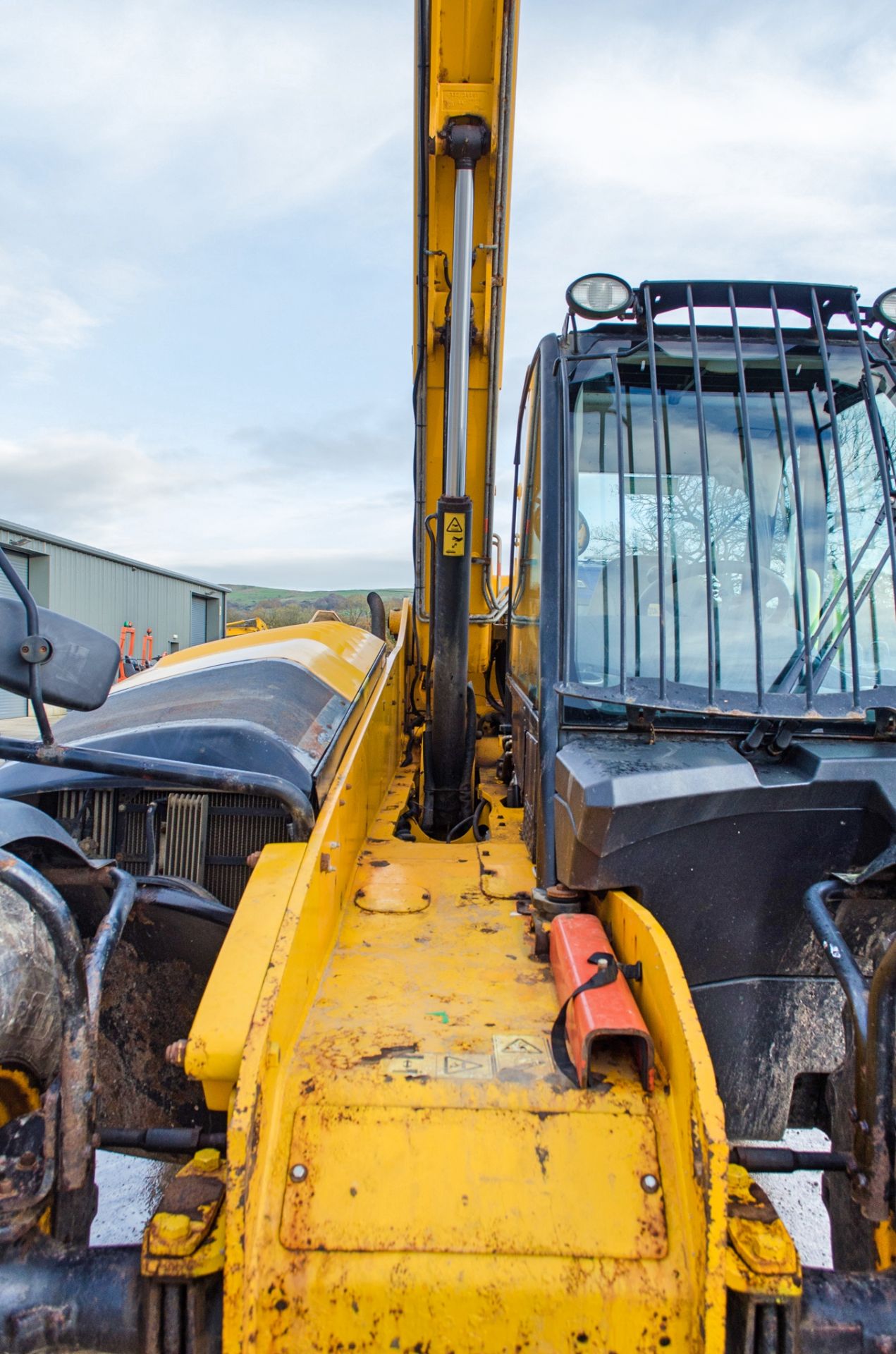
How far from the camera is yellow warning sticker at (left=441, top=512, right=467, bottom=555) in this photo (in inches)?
110

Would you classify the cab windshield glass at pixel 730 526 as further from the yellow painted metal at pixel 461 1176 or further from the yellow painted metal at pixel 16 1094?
the yellow painted metal at pixel 16 1094

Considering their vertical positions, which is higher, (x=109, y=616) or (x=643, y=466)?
(x=109, y=616)

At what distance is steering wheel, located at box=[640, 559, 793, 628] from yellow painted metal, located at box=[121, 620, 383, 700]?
1700 mm

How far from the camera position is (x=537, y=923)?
7.08ft

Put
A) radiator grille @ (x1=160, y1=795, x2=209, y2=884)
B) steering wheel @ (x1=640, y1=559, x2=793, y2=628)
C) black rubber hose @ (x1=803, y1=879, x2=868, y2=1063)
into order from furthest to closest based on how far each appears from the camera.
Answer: radiator grille @ (x1=160, y1=795, x2=209, y2=884), steering wheel @ (x1=640, y1=559, x2=793, y2=628), black rubber hose @ (x1=803, y1=879, x2=868, y2=1063)

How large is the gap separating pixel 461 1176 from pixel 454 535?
1954 mm

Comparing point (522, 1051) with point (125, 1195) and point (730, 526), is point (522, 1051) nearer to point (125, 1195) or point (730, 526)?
point (730, 526)

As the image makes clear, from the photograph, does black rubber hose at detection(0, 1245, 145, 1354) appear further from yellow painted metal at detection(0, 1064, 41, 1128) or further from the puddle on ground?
the puddle on ground

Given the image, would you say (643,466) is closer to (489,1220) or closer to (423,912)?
(423,912)

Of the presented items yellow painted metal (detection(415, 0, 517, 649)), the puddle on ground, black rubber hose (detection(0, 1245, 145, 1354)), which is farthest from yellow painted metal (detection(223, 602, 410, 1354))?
yellow painted metal (detection(415, 0, 517, 649))

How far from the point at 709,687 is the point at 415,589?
288 centimetres

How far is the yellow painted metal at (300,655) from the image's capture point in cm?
368

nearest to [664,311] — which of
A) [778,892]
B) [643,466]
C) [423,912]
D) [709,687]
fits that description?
[643,466]

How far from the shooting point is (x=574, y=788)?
1.96 metres
